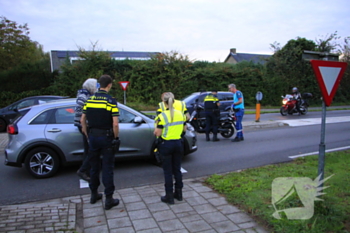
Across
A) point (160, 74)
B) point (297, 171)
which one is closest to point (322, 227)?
point (297, 171)

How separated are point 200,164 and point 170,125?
2.85 meters

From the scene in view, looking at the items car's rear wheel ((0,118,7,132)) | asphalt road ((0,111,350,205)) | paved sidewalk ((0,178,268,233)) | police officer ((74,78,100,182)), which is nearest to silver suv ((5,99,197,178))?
asphalt road ((0,111,350,205))

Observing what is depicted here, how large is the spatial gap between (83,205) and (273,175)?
357 centimetres

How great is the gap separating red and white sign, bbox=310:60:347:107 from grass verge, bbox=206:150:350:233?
143cm

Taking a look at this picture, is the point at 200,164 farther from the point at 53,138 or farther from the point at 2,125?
the point at 2,125

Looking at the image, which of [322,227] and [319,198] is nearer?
[322,227]

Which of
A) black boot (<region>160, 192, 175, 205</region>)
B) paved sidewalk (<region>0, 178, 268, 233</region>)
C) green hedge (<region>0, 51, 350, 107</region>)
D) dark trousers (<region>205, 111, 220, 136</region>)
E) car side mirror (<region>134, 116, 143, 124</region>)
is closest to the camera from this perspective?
paved sidewalk (<region>0, 178, 268, 233</region>)

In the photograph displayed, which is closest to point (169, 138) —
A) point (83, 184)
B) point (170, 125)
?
point (170, 125)

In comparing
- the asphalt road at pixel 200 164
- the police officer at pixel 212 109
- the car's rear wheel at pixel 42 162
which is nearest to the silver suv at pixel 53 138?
the car's rear wheel at pixel 42 162

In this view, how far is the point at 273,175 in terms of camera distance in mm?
5488

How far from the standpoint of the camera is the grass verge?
3408 millimetres

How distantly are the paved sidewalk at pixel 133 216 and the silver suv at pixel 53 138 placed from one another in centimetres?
144

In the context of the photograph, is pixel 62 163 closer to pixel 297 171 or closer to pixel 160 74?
pixel 297 171

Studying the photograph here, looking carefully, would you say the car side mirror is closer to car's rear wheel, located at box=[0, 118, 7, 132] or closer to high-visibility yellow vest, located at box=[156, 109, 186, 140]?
high-visibility yellow vest, located at box=[156, 109, 186, 140]
